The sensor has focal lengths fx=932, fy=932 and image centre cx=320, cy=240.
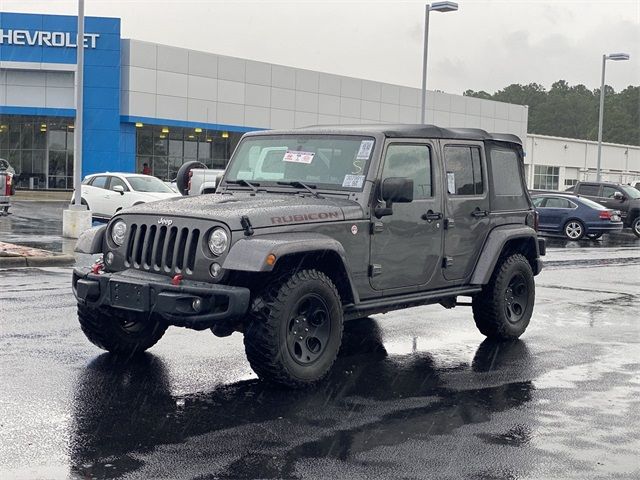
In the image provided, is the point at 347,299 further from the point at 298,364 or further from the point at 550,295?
the point at 550,295

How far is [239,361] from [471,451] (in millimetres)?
2943

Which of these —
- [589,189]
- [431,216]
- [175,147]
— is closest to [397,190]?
[431,216]

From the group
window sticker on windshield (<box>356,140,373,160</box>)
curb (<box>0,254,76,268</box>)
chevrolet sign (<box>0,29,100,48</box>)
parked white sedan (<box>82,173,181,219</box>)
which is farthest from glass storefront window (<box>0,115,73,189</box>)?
window sticker on windshield (<box>356,140,373,160</box>)

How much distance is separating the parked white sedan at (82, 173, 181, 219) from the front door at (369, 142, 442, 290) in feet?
55.9

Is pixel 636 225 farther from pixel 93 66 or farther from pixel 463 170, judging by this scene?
pixel 93 66

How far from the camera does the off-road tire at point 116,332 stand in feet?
25.4

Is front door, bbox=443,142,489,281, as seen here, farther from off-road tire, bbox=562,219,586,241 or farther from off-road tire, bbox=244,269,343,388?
off-road tire, bbox=562,219,586,241

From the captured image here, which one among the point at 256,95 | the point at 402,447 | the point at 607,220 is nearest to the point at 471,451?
the point at 402,447

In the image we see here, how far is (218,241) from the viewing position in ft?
22.5

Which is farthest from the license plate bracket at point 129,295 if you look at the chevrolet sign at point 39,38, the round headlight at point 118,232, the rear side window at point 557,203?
the chevrolet sign at point 39,38

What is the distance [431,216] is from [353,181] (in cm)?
93

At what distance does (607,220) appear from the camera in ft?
92.2

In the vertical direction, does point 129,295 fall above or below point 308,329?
above

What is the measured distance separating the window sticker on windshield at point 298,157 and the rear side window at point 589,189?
26.9 m
